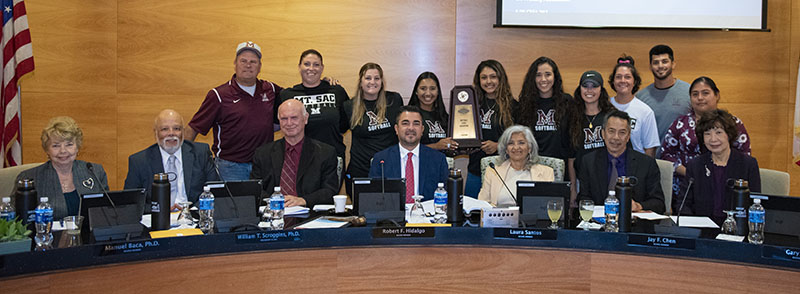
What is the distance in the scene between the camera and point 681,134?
13.7 ft

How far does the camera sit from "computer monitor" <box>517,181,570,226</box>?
2.80 metres

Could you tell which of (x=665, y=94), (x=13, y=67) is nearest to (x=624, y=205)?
(x=665, y=94)

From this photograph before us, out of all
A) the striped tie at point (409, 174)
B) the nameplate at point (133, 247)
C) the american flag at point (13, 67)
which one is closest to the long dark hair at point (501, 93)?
the striped tie at point (409, 174)

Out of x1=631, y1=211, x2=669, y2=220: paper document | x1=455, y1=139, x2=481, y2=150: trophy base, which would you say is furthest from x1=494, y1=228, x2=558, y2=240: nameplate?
x1=455, y1=139, x2=481, y2=150: trophy base

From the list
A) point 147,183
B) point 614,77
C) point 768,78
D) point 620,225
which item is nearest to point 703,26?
point 768,78

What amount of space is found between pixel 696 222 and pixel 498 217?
0.92 metres

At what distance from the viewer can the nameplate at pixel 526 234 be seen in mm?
2520

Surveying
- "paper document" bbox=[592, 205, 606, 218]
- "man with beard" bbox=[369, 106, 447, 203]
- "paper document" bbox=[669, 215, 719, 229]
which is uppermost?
"man with beard" bbox=[369, 106, 447, 203]

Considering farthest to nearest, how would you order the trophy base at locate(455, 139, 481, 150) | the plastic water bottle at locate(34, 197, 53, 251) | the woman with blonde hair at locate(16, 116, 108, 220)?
the trophy base at locate(455, 139, 481, 150) < the woman with blonde hair at locate(16, 116, 108, 220) < the plastic water bottle at locate(34, 197, 53, 251)

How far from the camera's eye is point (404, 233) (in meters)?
2.53

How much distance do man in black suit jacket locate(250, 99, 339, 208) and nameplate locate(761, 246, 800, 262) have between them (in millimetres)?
2055

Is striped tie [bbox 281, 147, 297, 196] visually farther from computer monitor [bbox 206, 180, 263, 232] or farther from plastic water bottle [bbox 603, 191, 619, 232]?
plastic water bottle [bbox 603, 191, 619, 232]

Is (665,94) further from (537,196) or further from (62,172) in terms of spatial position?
(62,172)

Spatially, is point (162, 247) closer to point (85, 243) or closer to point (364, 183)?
point (85, 243)
